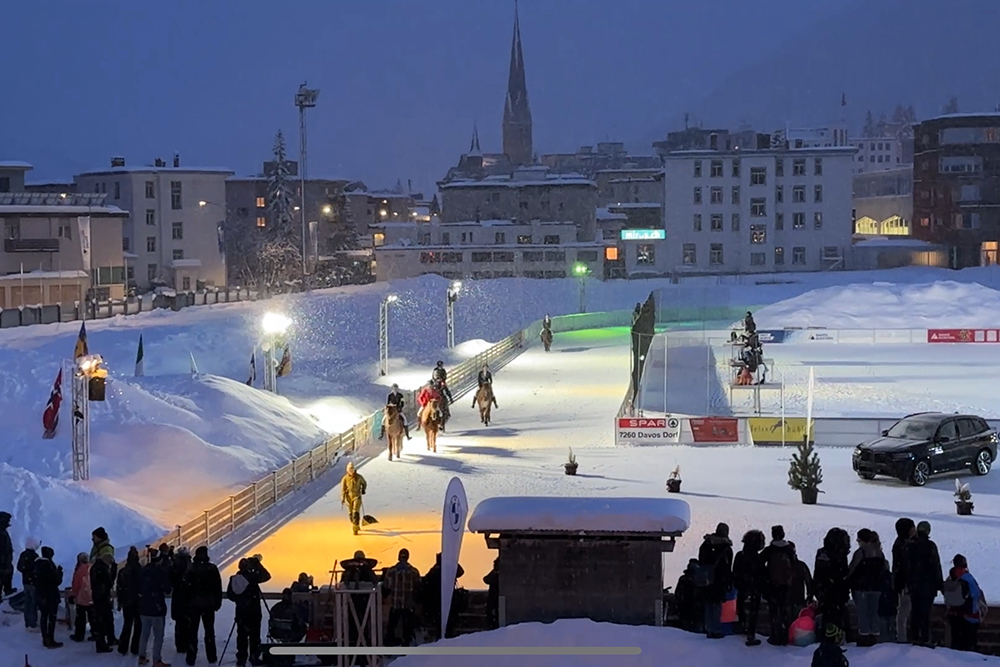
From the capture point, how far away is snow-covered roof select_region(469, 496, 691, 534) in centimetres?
1084

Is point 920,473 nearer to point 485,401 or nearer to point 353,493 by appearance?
point 353,493

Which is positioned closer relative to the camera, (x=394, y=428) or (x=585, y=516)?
(x=585, y=516)

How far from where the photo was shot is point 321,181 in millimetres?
117688

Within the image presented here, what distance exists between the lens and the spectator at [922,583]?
36.3ft

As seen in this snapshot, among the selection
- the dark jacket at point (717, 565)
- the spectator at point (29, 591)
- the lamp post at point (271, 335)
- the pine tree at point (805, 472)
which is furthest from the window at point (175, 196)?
the dark jacket at point (717, 565)

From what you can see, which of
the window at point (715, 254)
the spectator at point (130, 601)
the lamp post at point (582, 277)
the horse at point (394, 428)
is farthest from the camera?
the window at point (715, 254)

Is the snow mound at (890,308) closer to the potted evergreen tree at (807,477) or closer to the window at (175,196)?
the potted evergreen tree at (807,477)

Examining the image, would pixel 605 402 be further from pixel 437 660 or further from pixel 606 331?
pixel 606 331

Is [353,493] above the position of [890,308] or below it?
below

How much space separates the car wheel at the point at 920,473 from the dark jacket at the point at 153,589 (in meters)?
14.9

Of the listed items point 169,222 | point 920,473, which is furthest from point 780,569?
point 169,222

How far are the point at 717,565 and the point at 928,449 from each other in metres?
12.8

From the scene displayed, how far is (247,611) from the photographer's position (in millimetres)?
11570

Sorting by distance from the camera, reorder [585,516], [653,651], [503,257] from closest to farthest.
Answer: [653,651] → [585,516] → [503,257]
